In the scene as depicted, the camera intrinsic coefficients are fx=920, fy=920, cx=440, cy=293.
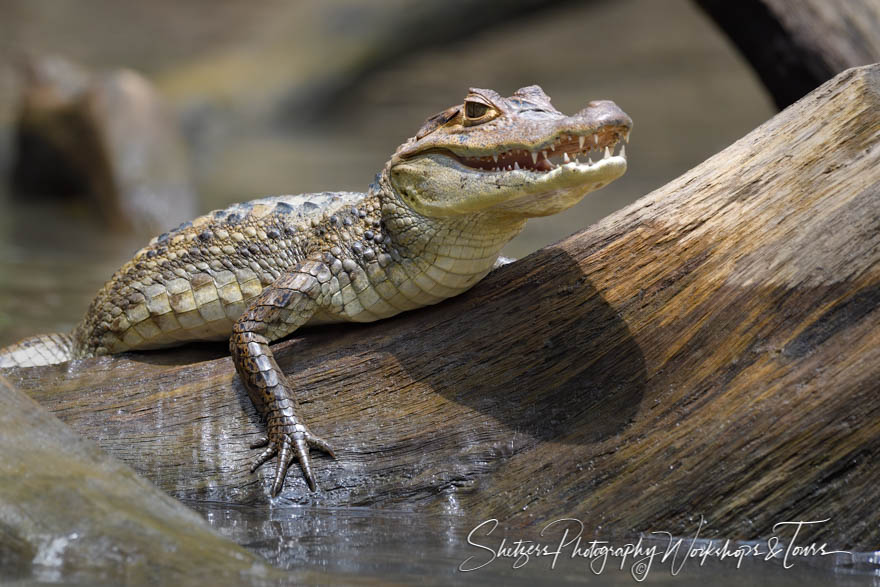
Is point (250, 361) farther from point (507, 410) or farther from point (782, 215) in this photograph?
point (782, 215)

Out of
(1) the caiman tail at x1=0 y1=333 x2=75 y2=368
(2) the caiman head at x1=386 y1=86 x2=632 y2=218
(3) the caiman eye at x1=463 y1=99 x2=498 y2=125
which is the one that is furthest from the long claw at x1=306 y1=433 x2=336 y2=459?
(1) the caiman tail at x1=0 y1=333 x2=75 y2=368

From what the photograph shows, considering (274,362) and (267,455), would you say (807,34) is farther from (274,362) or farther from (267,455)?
(267,455)

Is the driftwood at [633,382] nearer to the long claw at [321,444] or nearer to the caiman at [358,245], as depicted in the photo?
the long claw at [321,444]

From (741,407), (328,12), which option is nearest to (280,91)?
(328,12)

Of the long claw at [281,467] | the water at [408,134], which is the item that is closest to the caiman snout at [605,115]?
the water at [408,134]

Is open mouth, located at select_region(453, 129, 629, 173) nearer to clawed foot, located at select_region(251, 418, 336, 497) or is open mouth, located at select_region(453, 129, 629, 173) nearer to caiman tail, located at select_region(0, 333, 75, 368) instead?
clawed foot, located at select_region(251, 418, 336, 497)
